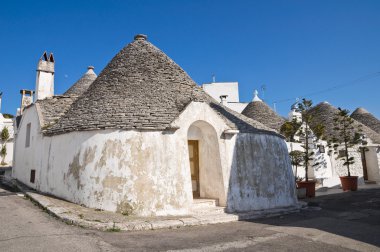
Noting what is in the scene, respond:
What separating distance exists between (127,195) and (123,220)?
3.22ft

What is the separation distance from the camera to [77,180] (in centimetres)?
833

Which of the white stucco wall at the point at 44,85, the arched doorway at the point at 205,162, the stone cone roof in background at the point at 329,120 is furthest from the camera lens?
the stone cone roof in background at the point at 329,120

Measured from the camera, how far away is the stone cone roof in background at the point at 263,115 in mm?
20609

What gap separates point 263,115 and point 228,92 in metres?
8.18

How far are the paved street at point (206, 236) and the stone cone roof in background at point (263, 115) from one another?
13.0m

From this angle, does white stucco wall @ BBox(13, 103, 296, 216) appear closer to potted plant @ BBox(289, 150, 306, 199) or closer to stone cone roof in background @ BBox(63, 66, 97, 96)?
potted plant @ BBox(289, 150, 306, 199)

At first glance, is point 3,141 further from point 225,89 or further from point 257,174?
point 257,174

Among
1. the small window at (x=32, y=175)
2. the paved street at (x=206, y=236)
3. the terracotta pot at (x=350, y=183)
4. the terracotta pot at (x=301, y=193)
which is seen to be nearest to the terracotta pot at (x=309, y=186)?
the terracotta pot at (x=301, y=193)

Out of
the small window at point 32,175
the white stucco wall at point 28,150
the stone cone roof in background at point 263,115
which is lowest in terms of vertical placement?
the small window at point 32,175

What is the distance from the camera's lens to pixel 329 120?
22531 mm

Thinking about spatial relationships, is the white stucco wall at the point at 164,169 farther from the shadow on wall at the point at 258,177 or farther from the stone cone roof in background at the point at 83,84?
the stone cone roof in background at the point at 83,84

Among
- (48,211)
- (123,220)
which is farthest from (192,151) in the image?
(48,211)

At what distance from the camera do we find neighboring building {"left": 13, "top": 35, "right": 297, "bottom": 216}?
7762mm

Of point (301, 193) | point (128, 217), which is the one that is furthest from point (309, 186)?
point (128, 217)
